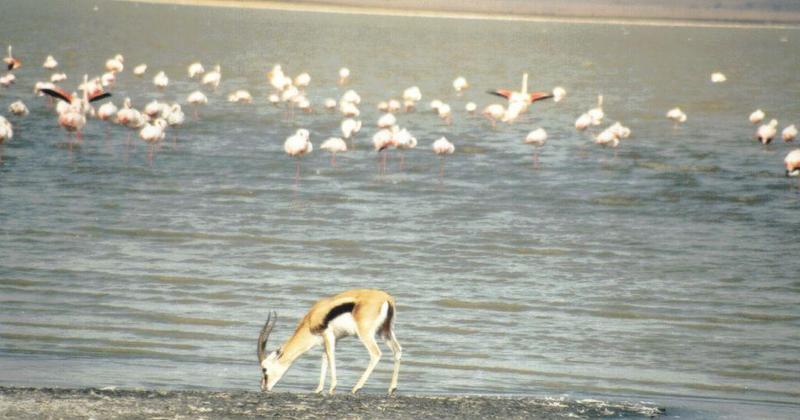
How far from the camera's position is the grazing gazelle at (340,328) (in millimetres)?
10859

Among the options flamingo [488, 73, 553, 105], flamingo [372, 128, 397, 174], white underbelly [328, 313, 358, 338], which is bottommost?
white underbelly [328, 313, 358, 338]

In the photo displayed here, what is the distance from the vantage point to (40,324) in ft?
47.5

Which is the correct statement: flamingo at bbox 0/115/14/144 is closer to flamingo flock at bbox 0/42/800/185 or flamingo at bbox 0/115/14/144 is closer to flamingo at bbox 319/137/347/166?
flamingo flock at bbox 0/42/800/185

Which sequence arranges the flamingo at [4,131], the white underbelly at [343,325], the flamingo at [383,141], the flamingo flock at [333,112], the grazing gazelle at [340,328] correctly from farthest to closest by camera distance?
the flamingo flock at [333,112] < the flamingo at [383,141] < the flamingo at [4,131] < the white underbelly at [343,325] < the grazing gazelle at [340,328]

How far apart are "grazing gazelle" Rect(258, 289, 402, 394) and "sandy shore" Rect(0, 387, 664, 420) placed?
0.31m

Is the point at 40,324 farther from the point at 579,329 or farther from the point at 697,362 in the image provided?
the point at 697,362

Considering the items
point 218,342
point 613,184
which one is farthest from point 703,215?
point 218,342

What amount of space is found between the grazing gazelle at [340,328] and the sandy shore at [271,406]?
308 millimetres

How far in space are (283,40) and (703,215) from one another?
7053cm

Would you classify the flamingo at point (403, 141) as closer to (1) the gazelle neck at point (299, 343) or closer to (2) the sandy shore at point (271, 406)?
(1) the gazelle neck at point (299, 343)

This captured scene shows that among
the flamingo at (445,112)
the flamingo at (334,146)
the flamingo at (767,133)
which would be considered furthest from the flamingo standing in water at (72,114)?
the flamingo at (767,133)

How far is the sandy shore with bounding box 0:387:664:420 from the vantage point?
10094 mm

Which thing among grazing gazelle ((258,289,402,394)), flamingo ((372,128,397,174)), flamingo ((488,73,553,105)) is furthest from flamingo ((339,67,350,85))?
grazing gazelle ((258,289,402,394))

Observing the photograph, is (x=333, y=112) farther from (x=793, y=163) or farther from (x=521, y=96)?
(x=793, y=163)
